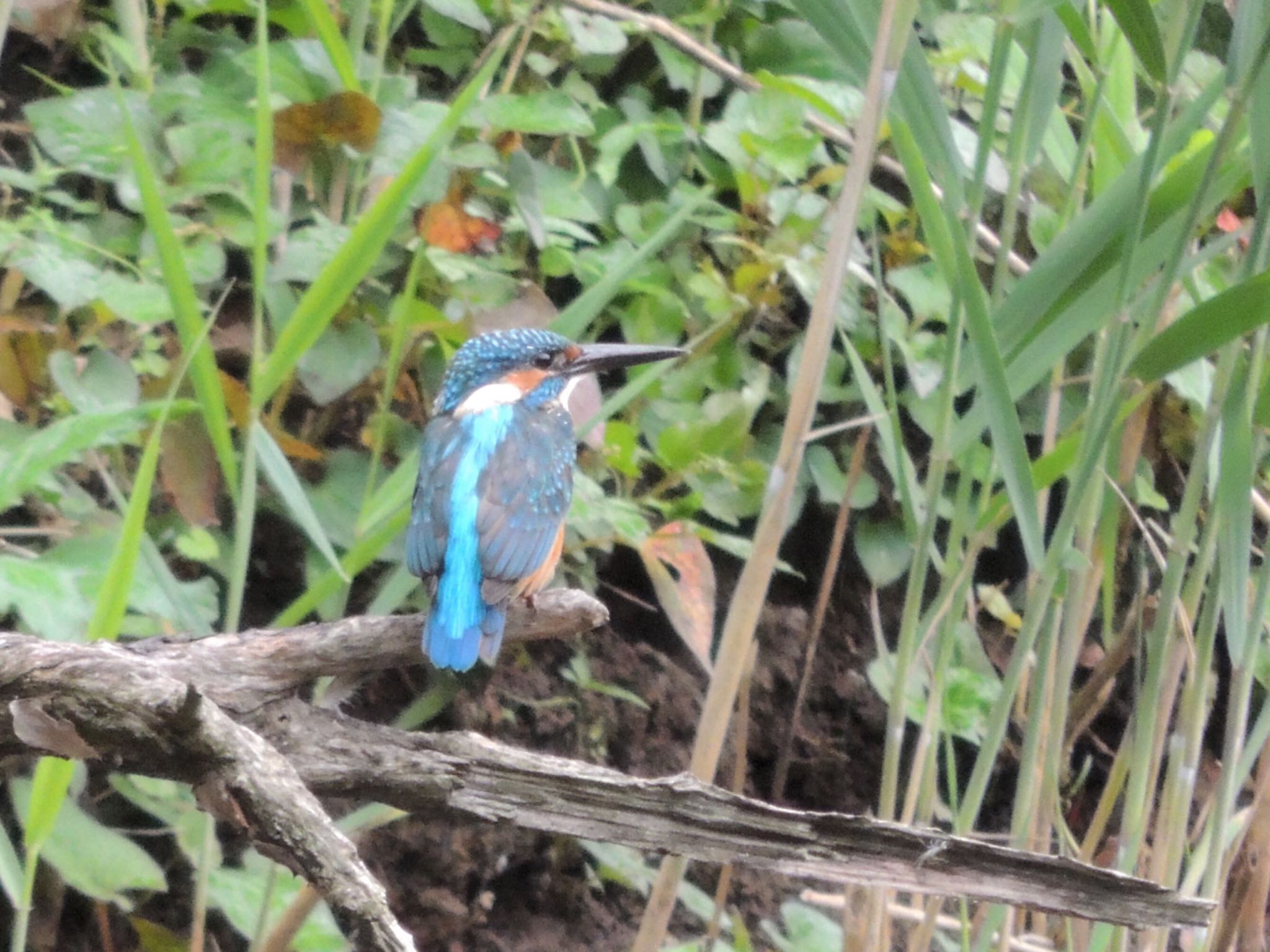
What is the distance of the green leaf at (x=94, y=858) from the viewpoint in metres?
1.40

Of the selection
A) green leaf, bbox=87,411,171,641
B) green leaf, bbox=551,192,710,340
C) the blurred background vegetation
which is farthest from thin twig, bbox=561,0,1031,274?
green leaf, bbox=87,411,171,641

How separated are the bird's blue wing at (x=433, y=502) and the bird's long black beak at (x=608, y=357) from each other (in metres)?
0.23

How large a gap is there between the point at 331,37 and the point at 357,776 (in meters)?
0.76

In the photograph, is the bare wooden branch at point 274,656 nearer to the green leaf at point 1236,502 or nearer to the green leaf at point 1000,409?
the green leaf at point 1000,409

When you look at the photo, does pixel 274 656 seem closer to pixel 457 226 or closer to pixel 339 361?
pixel 339 361

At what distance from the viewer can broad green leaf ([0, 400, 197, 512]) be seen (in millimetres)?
1116

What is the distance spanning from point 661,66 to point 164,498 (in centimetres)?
125

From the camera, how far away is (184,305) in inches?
43.4

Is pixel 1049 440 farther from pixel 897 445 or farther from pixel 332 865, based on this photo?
pixel 332 865

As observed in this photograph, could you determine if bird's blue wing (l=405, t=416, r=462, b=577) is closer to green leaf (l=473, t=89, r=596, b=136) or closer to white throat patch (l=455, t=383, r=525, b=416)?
white throat patch (l=455, t=383, r=525, b=416)

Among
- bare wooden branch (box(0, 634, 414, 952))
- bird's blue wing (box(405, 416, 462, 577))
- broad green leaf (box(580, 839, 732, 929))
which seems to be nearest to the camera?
bare wooden branch (box(0, 634, 414, 952))

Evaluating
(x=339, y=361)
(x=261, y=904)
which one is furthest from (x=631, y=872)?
(x=339, y=361)

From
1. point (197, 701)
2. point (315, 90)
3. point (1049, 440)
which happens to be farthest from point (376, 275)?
point (197, 701)

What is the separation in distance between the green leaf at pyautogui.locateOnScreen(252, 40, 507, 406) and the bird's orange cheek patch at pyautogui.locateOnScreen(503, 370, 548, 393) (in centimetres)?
60
